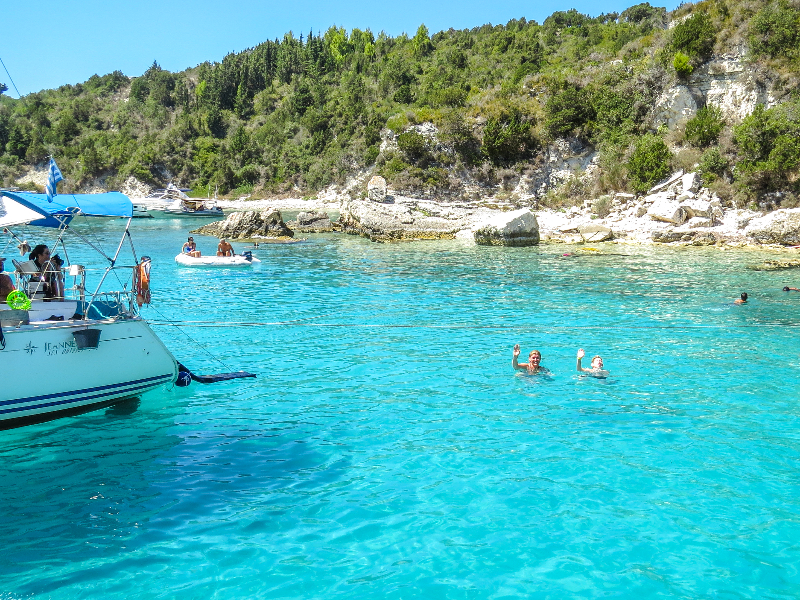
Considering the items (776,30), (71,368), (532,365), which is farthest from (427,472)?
(776,30)

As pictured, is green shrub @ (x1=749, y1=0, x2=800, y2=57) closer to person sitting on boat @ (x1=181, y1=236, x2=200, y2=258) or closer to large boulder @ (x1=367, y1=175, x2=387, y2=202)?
large boulder @ (x1=367, y1=175, x2=387, y2=202)

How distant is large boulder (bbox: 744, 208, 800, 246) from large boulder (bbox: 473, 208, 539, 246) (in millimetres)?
13056

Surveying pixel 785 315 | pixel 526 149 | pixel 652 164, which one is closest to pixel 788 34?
pixel 652 164

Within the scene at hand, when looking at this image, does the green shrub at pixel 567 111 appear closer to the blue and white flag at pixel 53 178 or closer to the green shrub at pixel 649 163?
the green shrub at pixel 649 163

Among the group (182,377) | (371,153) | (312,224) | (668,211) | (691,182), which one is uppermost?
(371,153)

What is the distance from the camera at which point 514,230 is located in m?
41.1

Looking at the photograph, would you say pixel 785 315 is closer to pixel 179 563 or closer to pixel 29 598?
pixel 179 563

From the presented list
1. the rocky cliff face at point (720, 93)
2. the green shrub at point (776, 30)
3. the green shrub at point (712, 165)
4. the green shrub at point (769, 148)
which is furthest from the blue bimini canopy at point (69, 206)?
the green shrub at point (776, 30)

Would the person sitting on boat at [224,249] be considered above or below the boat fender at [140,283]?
above

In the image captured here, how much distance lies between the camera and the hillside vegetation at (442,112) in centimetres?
4547

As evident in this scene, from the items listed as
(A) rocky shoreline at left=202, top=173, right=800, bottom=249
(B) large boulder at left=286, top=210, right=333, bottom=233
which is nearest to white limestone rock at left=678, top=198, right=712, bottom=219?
(A) rocky shoreline at left=202, top=173, right=800, bottom=249

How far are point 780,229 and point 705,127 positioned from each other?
13.2m

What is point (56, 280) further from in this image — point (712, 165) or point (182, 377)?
point (712, 165)

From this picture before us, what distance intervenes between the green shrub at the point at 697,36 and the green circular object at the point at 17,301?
51991mm
